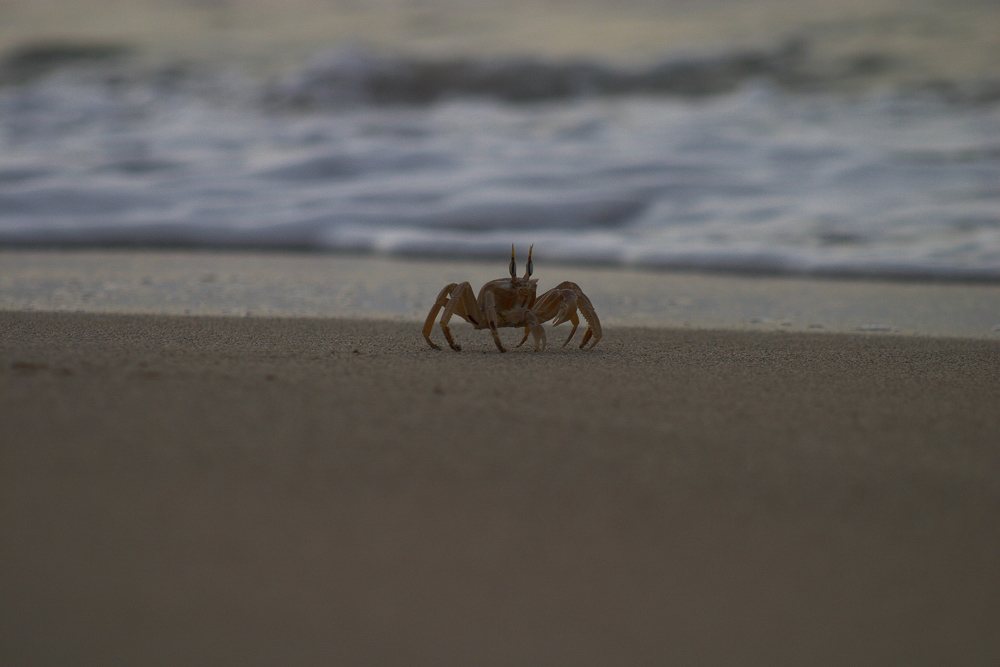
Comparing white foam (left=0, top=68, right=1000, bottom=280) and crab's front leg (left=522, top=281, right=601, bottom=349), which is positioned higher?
white foam (left=0, top=68, right=1000, bottom=280)

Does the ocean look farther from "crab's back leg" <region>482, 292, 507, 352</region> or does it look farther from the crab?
"crab's back leg" <region>482, 292, 507, 352</region>

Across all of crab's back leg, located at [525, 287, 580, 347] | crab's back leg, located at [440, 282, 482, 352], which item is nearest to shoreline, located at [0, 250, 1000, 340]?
crab's back leg, located at [525, 287, 580, 347]

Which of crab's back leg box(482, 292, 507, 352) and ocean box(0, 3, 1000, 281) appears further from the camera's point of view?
ocean box(0, 3, 1000, 281)

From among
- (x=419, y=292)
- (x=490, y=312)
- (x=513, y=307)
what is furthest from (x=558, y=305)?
(x=419, y=292)

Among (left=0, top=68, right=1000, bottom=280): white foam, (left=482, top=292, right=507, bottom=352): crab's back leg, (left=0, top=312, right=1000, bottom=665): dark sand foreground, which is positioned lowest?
(left=0, top=312, right=1000, bottom=665): dark sand foreground

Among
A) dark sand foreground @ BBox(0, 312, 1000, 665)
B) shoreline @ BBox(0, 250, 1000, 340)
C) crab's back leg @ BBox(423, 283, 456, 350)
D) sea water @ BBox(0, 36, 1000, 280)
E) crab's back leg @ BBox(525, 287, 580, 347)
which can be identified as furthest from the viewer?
sea water @ BBox(0, 36, 1000, 280)

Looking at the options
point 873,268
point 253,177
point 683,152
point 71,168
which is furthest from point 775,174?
point 71,168

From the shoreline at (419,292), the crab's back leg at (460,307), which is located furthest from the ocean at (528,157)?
the crab's back leg at (460,307)
